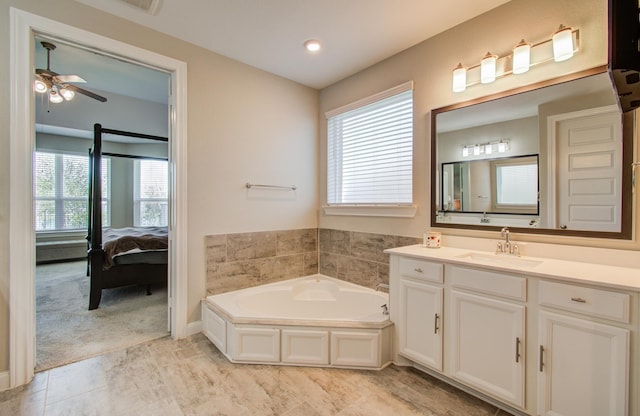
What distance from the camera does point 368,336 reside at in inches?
85.0

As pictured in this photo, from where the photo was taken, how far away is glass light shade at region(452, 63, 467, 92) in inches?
89.1

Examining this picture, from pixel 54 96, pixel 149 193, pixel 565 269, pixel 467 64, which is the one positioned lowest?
pixel 565 269

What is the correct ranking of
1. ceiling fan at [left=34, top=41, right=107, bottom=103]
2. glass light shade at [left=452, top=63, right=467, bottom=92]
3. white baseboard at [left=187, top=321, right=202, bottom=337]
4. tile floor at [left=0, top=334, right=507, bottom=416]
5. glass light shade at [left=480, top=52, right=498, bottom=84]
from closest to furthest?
tile floor at [left=0, top=334, right=507, bottom=416], glass light shade at [left=480, top=52, right=498, bottom=84], glass light shade at [left=452, top=63, right=467, bottom=92], white baseboard at [left=187, top=321, right=202, bottom=337], ceiling fan at [left=34, top=41, right=107, bottom=103]

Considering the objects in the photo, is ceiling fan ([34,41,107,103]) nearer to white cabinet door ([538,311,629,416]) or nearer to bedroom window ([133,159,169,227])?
bedroom window ([133,159,169,227])

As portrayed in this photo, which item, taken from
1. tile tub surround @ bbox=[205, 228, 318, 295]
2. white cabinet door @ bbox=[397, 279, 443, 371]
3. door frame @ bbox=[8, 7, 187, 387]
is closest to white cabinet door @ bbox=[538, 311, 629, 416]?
white cabinet door @ bbox=[397, 279, 443, 371]

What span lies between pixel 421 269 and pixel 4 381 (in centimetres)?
284

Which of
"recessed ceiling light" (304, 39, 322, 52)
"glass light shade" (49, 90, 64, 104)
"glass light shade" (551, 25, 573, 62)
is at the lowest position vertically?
"glass light shade" (551, 25, 573, 62)

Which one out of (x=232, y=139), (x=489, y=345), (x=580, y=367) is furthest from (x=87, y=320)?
(x=580, y=367)

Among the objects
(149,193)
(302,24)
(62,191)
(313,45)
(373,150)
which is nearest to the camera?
(302,24)

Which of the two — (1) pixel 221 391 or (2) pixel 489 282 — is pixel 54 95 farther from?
(2) pixel 489 282

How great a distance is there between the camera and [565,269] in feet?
5.26

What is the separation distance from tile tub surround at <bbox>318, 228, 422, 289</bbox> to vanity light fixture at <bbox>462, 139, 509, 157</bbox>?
2.78ft

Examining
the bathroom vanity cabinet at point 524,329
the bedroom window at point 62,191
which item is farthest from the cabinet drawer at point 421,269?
the bedroom window at point 62,191

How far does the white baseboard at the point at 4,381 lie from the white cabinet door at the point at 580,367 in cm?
321
